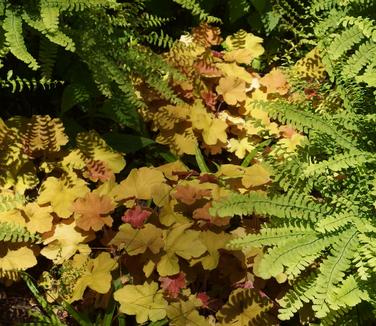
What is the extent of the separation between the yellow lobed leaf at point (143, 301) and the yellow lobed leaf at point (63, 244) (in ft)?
0.93

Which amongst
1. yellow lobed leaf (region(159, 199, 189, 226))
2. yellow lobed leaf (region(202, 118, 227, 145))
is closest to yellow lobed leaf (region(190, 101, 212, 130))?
yellow lobed leaf (region(202, 118, 227, 145))

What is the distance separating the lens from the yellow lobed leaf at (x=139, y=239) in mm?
2197

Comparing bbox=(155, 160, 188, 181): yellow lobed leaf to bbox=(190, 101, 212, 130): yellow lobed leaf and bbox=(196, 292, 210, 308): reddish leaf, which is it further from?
bbox=(196, 292, 210, 308): reddish leaf

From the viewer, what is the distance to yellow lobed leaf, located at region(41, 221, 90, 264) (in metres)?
2.32

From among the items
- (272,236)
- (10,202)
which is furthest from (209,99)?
(10,202)

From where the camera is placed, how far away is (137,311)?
6.89 feet

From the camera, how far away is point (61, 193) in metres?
2.42

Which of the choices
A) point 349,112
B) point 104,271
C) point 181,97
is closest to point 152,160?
point 181,97

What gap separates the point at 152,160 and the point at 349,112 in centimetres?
97

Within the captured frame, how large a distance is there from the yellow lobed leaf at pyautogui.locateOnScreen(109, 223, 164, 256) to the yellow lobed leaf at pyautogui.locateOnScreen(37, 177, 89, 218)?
0.28 m

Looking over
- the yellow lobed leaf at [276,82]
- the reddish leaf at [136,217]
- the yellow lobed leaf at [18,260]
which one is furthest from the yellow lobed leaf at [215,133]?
the yellow lobed leaf at [18,260]

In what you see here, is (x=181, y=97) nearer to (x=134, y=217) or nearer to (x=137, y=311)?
(x=134, y=217)

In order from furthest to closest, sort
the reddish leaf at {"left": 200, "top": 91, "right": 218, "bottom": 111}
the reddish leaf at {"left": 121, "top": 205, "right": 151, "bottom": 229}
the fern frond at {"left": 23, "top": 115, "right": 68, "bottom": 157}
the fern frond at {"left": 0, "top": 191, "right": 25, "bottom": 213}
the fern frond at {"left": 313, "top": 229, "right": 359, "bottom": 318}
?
the reddish leaf at {"left": 200, "top": 91, "right": 218, "bottom": 111}
the fern frond at {"left": 23, "top": 115, "right": 68, "bottom": 157}
the reddish leaf at {"left": 121, "top": 205, "right": 151, "bottom": 229}
the fern frond at {"left": 0, "top": 191, "right": 25, "bottom": 213}
the fern frond at {"left": 313, "top": 229, "right": 359, "bottom": 318}

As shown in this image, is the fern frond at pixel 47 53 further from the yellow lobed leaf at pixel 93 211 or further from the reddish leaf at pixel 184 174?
the reddish leaf at pixel 184 174
